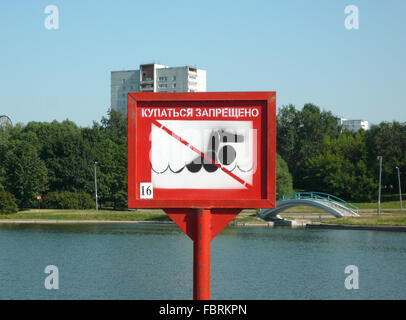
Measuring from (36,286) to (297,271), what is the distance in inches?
699

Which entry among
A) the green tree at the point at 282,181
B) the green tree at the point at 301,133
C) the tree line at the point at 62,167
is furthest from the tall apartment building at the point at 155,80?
the green tree at the point at 282,181

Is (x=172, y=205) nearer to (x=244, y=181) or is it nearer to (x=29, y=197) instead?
(x=244, y=181)

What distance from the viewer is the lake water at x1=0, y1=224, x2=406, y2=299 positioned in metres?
35.1

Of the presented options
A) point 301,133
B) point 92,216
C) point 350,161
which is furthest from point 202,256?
point 301,133

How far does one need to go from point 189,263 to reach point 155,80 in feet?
442

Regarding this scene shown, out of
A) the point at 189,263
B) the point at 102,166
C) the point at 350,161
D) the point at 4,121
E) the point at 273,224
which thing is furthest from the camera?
the point at 4,121

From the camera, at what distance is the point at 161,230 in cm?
7019

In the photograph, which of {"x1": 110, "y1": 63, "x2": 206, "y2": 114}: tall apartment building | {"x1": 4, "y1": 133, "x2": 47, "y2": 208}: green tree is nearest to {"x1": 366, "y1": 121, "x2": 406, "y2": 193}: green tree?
{"x1": 4, "y1": 133, "x2": 47, "y2": 208}: green tree

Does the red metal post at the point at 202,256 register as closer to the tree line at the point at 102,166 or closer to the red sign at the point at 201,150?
the red sign at the point at 201,150

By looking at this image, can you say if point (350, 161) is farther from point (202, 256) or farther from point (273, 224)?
point (202, 256)

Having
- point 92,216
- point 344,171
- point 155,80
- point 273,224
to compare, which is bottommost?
point 273,224

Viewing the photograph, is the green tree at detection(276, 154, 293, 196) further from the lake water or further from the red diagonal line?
the red diagonal line

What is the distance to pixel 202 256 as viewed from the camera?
221 inches
